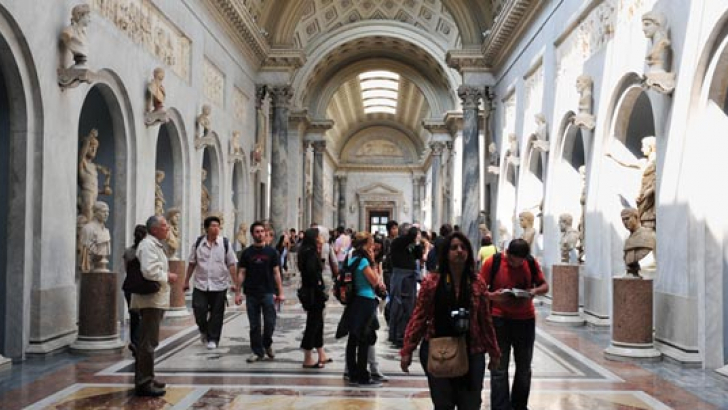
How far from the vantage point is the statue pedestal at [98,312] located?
9242mm

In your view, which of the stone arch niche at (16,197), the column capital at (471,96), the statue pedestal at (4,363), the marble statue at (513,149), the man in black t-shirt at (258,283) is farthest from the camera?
the column capital at (471,96)

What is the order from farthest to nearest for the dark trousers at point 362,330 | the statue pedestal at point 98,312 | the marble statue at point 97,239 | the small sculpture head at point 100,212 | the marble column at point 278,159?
the marble column at point 278,159
the small sculpture head at point 100,212
the marble statue at point 97,239
the statue pedestal at point 98,312
the dark trousers at point 362,330

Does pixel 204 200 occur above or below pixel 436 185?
below

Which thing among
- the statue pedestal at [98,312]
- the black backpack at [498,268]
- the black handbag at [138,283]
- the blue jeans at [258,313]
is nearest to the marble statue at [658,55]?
the black backpack at [498,268]

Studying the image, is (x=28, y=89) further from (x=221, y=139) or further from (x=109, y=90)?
(x=221, y=139)

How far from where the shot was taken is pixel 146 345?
6.88m

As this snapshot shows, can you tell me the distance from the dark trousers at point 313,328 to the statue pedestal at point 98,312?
8.52 feet

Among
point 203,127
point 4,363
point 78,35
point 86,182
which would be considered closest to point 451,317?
point 4,363

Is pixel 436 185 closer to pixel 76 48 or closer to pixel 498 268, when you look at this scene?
pixel 76 48

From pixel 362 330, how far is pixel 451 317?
306cm

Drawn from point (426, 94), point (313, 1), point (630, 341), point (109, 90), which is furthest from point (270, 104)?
point (630, 341)

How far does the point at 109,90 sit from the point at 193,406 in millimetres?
6991

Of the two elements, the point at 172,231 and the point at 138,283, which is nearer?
the point at 138,283

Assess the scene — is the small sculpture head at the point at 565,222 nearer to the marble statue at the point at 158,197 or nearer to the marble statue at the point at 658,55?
the marble statue at the point at 658,55
